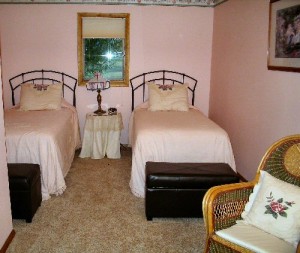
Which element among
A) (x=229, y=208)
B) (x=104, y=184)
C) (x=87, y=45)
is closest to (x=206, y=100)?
(x=87, y=45)

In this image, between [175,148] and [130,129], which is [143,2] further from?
[175,148]

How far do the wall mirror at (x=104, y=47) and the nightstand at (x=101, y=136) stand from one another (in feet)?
2.46

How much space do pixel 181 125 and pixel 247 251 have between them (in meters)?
1.97

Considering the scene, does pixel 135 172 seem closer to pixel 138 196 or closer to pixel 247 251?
pixel 138 196

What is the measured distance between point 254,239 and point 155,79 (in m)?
3.54

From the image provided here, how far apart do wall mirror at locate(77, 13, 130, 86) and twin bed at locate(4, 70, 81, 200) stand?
36cm

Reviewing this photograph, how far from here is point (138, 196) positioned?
3314 mm

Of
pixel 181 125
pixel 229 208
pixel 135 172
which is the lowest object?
pixel 135 172

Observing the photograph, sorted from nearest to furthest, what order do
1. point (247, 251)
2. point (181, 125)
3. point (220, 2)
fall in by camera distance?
point (247, 251) → point (181, 125) → point (220, 2)

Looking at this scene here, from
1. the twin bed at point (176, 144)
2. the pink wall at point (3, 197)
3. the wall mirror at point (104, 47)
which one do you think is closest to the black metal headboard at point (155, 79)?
the wall mirror at point (104, 47)

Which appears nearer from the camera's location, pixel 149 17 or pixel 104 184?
pixel 104 184

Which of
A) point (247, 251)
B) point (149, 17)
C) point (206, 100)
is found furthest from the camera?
point (206, 100)

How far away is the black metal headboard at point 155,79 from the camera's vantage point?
5004 millimetres

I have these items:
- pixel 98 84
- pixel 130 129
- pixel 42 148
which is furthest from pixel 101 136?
pixel 42 148
